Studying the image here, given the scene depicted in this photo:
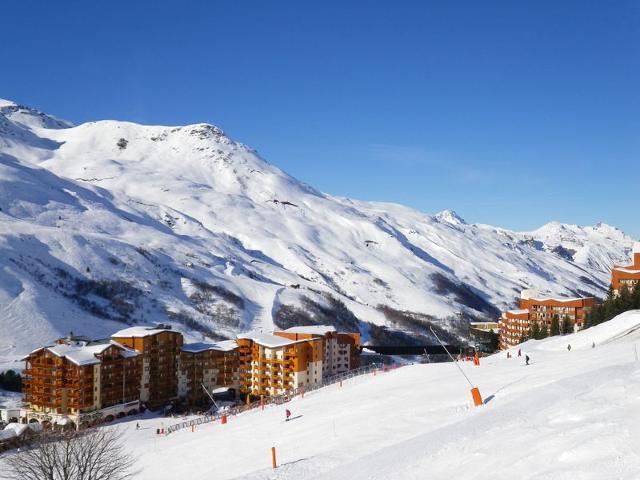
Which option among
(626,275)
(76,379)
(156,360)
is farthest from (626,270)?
(76,379)

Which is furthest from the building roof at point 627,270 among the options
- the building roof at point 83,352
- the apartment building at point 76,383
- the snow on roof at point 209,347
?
the apartment building at point 76,383

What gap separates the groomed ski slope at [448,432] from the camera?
1579 cm

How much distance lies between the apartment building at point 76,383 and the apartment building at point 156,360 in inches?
166

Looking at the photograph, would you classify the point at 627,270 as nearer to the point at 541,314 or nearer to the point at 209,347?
the point at 541,314

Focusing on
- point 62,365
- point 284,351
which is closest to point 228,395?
point 284,351

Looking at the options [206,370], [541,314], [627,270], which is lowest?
[206,370]

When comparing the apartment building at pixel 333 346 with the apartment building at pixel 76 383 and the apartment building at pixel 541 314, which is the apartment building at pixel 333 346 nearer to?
the apartment building at pixel 76 383

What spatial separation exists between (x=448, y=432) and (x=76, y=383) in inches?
2415

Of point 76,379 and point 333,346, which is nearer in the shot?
point 76,379

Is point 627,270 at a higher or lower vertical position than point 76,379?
higher

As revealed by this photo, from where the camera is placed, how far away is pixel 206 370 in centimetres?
8794

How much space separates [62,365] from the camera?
72500 millimetres

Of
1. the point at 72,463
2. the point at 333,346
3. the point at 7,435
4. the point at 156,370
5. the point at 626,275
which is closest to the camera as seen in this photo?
the point at 72,463

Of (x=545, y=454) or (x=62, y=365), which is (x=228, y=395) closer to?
(x=62, y=365)
